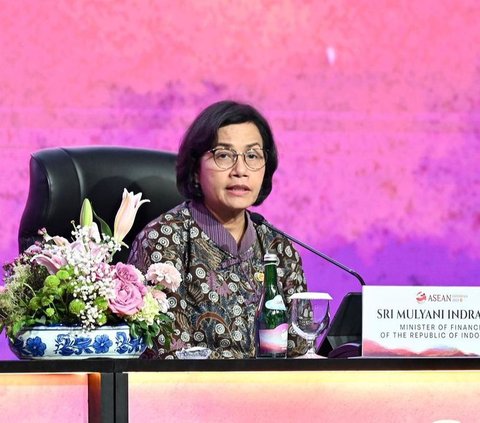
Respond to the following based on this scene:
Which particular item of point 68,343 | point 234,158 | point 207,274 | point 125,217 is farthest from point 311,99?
point 68,343

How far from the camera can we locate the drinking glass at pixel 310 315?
6.47 feet

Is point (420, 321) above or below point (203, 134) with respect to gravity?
below

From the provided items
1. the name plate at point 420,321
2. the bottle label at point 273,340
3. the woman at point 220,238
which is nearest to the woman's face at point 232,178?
the woman at point 220,238

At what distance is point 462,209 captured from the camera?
12.0 ft

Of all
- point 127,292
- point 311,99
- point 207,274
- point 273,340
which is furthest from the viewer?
point 311,99

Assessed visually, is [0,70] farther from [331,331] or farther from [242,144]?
[331,331]

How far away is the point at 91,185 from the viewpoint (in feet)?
8.36

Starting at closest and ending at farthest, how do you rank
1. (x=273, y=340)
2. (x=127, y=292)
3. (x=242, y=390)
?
(x=242, y=390) → (x=127, y=292) → (x=273, y=340)

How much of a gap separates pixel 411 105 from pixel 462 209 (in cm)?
39

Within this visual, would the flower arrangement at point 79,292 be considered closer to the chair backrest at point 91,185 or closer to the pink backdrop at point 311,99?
the chair backrest at point 91,185

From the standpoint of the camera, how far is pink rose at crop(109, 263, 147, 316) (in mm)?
1766

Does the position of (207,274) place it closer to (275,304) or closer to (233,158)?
(233,158)

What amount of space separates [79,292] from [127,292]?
0.08 meters

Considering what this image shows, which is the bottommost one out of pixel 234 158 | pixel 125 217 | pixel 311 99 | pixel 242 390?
pixel 242 390
